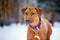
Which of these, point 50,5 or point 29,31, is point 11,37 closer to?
point 29,31

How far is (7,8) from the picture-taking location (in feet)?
6.57

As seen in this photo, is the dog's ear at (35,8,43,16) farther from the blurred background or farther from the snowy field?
the snowy field

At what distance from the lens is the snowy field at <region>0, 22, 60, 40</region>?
1.96 m

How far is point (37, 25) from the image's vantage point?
1948mm

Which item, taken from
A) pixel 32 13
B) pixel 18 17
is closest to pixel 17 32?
pixel 18 17

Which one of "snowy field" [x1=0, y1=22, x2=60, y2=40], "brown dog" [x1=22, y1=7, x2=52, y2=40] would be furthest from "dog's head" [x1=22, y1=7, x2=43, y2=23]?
"snowy field" [x1=0, y1=22, x2=60, y2=40]

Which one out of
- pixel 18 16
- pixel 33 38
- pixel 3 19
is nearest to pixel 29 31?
pixel 33 38

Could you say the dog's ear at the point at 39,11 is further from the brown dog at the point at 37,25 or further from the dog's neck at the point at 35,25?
the dog's neck at the point at 35,25

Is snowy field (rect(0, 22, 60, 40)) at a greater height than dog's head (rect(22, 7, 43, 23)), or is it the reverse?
dog's head (rect(22, 7, 43, 23))

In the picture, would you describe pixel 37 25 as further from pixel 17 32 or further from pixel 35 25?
pixel 17 32

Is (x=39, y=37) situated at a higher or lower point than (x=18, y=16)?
lower

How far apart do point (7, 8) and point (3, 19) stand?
0.50 feet

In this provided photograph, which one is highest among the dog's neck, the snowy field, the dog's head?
the dog's head

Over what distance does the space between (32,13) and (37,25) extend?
0.55 feet
